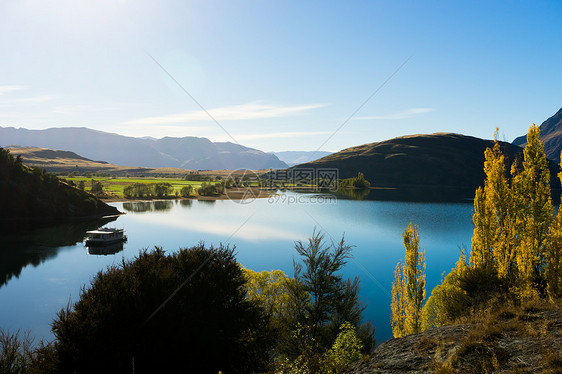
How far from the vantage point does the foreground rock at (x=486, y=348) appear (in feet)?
33.0

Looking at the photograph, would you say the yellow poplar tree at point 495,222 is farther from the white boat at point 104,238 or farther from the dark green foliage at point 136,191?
the dark green foliage at point 136,191

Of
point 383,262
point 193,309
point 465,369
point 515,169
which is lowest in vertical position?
point 383,262

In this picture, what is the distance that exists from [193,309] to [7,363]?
940 centimetres

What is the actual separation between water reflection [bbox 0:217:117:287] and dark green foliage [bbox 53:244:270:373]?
4080cm

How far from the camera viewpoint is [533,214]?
2230cm

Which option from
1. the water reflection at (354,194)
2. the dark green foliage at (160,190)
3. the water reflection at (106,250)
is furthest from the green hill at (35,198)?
the water reflection at (354,194)

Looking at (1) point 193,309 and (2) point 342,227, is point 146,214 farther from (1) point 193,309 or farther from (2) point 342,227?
(1) point 193,309

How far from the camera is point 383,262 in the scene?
52.3 meters

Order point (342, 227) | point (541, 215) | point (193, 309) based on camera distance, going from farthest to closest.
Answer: point (342, 227)
point (541, 215)
point (193, 309)

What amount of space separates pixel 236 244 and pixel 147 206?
236 ft

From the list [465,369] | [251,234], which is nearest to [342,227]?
[251,234]

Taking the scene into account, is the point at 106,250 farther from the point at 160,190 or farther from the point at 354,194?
the point at 354,194

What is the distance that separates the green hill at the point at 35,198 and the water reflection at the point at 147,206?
14.9 metres

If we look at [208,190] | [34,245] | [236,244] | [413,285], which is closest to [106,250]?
[34,245]
